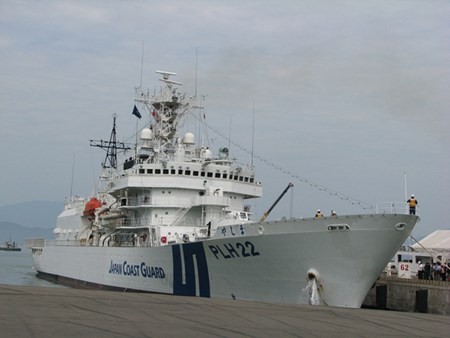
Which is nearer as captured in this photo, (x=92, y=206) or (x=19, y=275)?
(x=92, y=206)

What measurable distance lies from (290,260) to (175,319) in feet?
29.8

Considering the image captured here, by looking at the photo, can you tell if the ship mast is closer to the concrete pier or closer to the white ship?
the white ship

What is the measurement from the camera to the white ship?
1908 cm

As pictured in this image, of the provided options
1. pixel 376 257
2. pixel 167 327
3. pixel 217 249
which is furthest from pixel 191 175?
pixel 167 327

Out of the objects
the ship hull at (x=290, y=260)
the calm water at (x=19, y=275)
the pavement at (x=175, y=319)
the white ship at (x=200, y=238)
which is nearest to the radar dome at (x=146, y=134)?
the white ship at (x=200, y=238)

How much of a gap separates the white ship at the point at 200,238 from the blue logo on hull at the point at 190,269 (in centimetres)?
4

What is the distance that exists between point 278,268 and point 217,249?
2.54m

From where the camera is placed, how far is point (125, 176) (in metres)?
28.8

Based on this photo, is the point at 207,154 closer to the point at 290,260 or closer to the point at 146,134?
the point at 146,134

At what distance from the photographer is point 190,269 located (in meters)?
23.0

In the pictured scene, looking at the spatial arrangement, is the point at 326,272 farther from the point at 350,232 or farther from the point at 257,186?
the point at 257,186

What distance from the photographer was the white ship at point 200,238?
19078 mm

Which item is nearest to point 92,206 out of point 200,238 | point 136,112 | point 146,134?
point 136,112

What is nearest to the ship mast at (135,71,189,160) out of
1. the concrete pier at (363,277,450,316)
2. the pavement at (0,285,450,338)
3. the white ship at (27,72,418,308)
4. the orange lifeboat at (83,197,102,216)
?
the white ship at (27,72,418,308)
